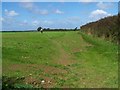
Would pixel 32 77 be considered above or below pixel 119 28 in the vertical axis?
below

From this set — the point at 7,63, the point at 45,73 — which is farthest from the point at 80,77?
the point at 7,63

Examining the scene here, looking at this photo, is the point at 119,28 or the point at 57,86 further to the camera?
the point at 119,28

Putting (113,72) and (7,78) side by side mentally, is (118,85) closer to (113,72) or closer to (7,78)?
(113,72)

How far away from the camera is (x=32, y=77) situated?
1420cm

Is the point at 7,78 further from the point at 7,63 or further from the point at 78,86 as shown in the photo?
the point at 7,63

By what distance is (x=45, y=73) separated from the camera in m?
15.4

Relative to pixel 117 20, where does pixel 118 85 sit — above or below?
below

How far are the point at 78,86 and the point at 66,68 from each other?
15.8 ft

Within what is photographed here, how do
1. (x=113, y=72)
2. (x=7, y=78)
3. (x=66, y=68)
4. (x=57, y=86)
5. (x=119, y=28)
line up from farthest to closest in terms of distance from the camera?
1. (x=119, y=28)
2. (x=66, y=68)
3. (x=113, y=72)
4. (x=7, y=78)
5. (x=57, y=86)

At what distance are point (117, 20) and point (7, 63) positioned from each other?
16413mm

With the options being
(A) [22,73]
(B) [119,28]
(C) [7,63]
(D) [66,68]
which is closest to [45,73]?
(A) [22,73]

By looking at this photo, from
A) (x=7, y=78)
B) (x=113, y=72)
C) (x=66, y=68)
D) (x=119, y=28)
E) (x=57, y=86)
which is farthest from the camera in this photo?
(x=119, y=28)

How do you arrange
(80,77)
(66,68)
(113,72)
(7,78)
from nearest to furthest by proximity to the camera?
(7,78) → (80,77) → (113,72) → (66,68)

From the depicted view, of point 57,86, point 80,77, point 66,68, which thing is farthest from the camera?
point 66,68
